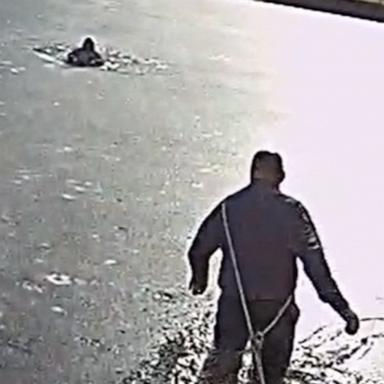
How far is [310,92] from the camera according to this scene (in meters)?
20.6

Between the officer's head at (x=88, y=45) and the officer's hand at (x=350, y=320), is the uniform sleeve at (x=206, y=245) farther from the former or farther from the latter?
the officer's head at (x=88, y=45)

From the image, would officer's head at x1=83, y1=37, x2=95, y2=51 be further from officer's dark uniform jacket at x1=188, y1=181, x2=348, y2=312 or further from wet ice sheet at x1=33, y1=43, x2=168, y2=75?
officer's dark uniform jacket at x1=188, y1=181, x2=348, y2=312

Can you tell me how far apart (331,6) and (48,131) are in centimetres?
413

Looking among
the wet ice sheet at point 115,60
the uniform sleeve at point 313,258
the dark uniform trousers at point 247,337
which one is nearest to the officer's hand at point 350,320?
the uniform sleeve at point 313,258

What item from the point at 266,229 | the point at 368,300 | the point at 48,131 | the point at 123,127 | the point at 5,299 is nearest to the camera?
the point at 266,229

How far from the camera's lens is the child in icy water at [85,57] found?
20.3 m

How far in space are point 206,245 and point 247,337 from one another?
0.52 m

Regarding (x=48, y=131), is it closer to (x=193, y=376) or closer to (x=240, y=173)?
(x=240, y=173)

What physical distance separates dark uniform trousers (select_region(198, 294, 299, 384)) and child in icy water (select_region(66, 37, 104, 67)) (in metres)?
14.2

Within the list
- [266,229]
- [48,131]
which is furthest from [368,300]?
[48,131]

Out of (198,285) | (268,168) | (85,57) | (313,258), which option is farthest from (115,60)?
Result: (313,258)

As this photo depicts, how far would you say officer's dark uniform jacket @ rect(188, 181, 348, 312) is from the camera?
5980mm

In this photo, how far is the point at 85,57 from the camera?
20375mm

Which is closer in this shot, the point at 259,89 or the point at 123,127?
Answer: the point at 123,127
